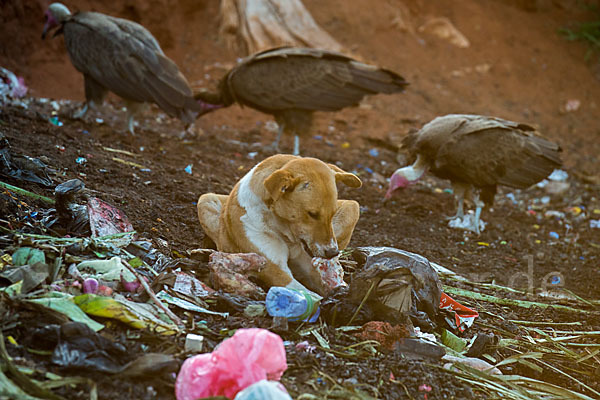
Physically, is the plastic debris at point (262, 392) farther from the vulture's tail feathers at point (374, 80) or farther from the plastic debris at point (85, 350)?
the vulture's tail feathers at point (374, 80)

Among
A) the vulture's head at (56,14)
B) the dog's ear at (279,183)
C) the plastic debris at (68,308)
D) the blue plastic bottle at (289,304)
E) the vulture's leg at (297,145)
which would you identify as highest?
the vulture's head at (56,14)

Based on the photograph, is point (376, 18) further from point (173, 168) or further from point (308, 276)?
point (308, 276)

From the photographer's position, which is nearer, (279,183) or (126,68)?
(279,183)

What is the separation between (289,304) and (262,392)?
0.87 m

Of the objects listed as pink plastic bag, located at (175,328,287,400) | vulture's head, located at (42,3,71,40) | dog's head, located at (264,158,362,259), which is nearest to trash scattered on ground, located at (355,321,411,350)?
dog's head, located at (264,158,362,259)

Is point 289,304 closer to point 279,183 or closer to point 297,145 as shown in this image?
point 279,183

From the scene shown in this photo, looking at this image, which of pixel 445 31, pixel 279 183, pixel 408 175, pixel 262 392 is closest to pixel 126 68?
pixel 408 175

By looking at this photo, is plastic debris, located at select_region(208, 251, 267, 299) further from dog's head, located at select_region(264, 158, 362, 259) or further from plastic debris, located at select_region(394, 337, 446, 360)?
plastic debris, located at select_region(394, 337, 446, 360)

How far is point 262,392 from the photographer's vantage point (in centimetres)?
211

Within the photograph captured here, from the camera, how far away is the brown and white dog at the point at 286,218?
10.0ft

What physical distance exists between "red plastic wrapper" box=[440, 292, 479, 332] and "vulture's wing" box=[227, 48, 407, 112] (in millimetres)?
4304

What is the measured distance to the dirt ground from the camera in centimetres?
486

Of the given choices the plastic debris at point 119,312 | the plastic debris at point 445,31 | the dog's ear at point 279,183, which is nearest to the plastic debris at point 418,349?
the dog's ear at point 279,183

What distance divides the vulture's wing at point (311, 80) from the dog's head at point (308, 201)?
4457mm
